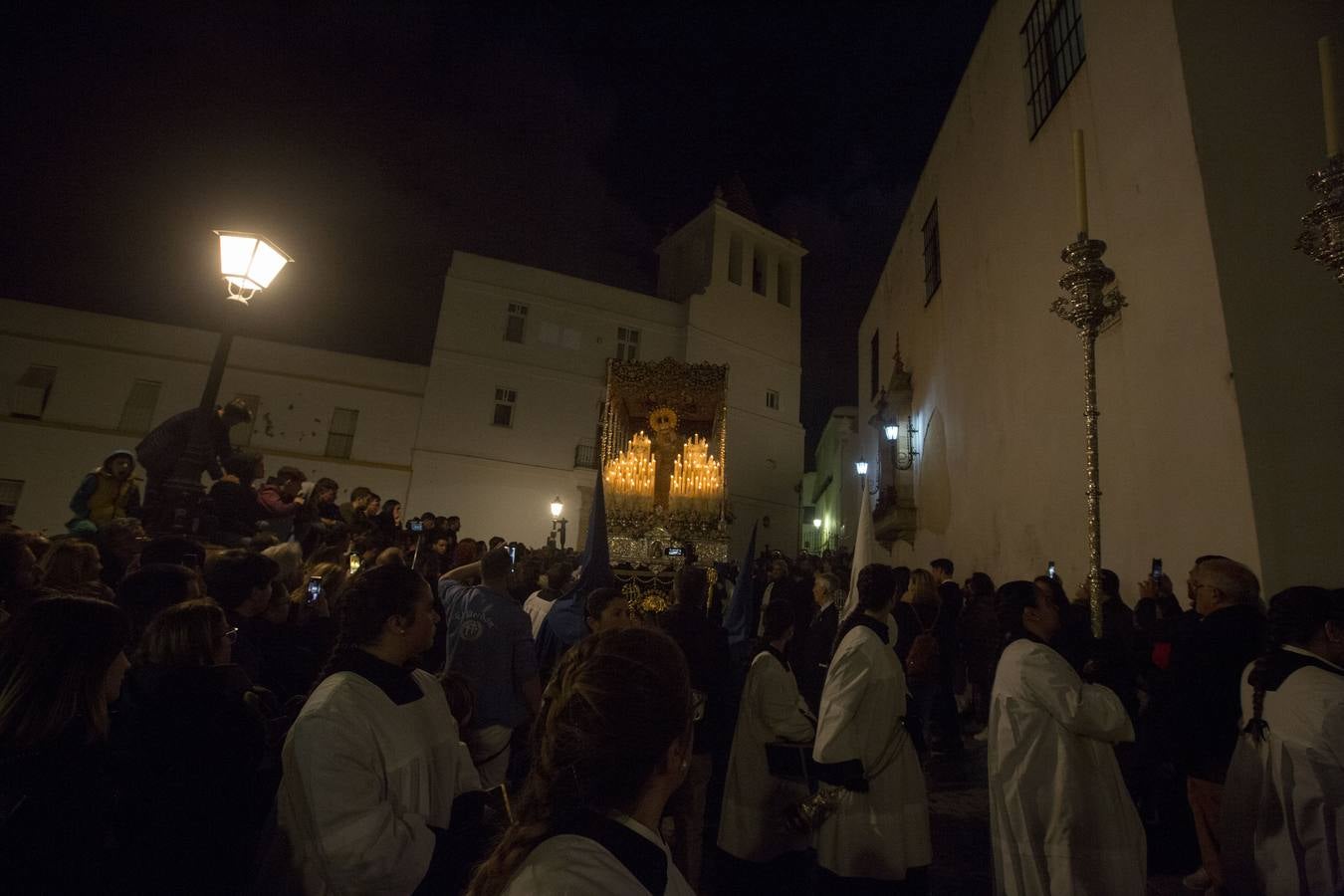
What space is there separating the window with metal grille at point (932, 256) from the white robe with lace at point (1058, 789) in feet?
40.5

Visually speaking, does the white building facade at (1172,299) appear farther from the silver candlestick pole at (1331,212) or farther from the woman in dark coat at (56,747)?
the woman in dark coat at (56,747)

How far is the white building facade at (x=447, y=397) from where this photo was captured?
22.6 metres

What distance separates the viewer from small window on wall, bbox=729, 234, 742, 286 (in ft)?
99.8

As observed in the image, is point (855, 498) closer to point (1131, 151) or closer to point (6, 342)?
point (1131, 151)

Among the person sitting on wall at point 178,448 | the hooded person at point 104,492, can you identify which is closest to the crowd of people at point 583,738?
the hooded person at point 104,492

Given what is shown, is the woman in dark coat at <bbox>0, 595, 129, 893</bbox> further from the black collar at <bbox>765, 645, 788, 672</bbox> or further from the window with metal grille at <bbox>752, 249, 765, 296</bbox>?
the window with metal grille at <bbox>752, 249, 765, 296</bbox>

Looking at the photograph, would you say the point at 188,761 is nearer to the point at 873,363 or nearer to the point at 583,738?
the point at 583,738

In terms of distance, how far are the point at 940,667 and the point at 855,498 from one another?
21.4m

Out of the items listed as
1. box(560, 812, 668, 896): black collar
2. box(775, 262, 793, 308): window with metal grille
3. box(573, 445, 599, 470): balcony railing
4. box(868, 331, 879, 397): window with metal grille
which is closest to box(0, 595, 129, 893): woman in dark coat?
box(560, 812, 668, 896): black collar

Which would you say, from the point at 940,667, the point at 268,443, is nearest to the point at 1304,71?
the point at 940,667

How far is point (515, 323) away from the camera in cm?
2630

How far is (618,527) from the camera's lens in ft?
37.8

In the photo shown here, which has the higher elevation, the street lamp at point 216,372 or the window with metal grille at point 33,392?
the window with metal grille at point 33,392

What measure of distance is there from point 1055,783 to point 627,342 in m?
25.9
